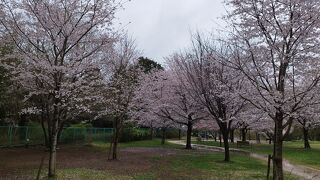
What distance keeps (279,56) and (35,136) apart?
27.4 metres

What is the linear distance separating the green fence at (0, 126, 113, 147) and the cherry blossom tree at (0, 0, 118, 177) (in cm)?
1659

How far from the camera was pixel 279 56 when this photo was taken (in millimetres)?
10859

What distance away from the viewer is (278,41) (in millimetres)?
11078

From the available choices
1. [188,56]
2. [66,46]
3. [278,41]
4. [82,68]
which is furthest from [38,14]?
[188,56]

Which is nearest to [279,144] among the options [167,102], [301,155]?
[301,155]

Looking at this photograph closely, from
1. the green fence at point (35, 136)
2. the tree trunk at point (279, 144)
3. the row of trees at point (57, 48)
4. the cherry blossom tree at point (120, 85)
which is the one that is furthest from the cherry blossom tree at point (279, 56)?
the green fence at point (35, 136)

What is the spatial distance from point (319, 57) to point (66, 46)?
8.07 m

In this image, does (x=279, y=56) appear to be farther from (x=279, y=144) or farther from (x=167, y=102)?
(x=167, y=102)

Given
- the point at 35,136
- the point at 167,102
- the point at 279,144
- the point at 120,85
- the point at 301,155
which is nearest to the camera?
the point at 279,144

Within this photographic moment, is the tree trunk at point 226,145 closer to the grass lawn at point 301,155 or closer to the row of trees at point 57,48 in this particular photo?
the grass lawn at point 301,155

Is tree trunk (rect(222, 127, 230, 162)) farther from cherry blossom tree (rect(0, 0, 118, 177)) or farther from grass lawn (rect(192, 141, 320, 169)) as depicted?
cherry blossom tree (rect(0, 0, 118, 177))

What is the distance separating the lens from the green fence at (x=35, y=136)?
1188 inches

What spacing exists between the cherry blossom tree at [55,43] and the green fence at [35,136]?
16.6 meters

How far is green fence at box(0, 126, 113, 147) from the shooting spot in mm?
30172
